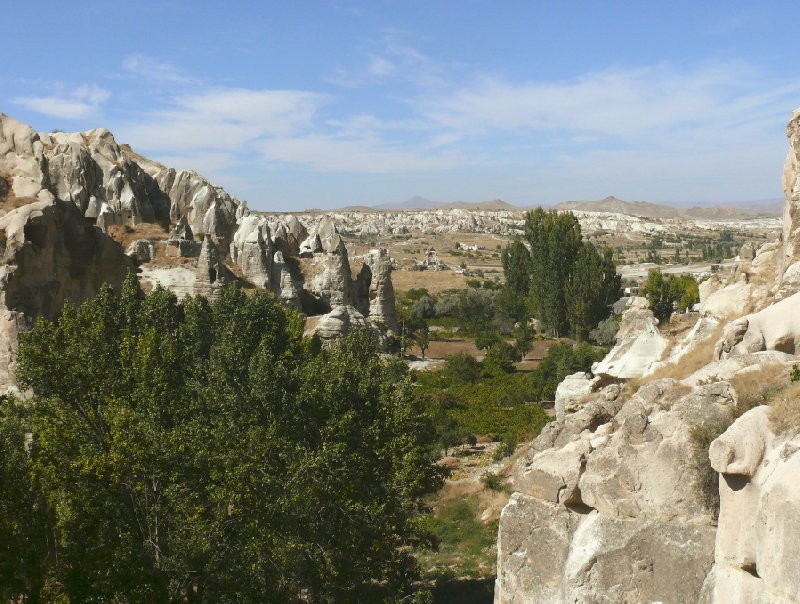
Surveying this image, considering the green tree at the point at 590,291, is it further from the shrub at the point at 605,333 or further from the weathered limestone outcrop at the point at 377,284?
the weathered limestone outcrop at the point at 377,284

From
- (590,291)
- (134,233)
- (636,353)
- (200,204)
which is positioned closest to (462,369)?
(590,291)

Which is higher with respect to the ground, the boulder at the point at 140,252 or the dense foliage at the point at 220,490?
the boulder at the point at 140,252

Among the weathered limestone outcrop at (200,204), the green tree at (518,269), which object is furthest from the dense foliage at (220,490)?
the green tree at (518,269)

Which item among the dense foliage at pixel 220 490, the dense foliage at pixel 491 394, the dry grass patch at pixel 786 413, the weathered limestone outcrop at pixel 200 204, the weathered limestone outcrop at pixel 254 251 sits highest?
the weathered limestone outcrop at pixel 200 204

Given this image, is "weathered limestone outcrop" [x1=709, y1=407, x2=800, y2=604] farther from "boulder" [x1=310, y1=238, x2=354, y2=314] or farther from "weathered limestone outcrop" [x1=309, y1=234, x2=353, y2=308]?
"weathered limestone outcrop" [x1=309, y1=234, x2=353, y2=308]

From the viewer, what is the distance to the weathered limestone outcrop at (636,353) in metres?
16.7

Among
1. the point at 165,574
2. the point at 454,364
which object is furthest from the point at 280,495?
the point at 454,364

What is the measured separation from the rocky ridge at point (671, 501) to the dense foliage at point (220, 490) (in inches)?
162

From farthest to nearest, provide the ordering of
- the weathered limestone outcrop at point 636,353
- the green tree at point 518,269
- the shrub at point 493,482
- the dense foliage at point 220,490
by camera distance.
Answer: the green tree at point 518,269 → the shrub at point 493,482 → the weathered limestone outcrop at point 636,353 → the dense foliage at point 220,490

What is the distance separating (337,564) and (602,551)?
587 centimetres

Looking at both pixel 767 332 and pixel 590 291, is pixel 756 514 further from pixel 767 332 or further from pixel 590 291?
pixel 590 291

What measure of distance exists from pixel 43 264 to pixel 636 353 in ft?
72.6

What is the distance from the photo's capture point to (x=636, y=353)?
56.2 ft

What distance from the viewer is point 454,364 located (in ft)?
150
